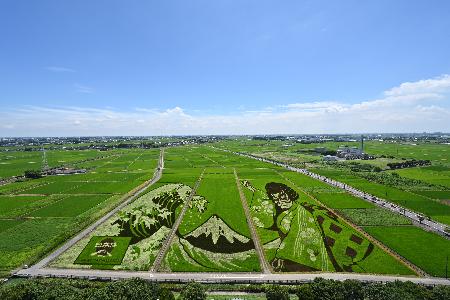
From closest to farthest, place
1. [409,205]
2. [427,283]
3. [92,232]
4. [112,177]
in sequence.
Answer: [427,283], [92,232], [409,205], [112,177]

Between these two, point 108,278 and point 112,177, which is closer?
point 108,278

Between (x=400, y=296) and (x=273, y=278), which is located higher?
(x=400, y=296)

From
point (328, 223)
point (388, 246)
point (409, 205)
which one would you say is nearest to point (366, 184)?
point (409, 205)

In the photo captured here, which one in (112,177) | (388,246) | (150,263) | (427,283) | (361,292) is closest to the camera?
(361,292)

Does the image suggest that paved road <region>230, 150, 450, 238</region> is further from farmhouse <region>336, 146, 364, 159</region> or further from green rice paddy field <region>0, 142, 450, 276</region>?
farmhouse <region>336, 146, 364, 159</region>

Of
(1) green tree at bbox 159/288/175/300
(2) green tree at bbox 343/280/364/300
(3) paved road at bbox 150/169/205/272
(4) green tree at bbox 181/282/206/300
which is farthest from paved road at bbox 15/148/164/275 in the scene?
(2) green tree at bbox 343/280/364/300

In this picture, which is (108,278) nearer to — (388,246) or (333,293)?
(333,293)

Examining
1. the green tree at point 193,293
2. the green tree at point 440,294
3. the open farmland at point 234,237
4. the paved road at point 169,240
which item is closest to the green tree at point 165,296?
the green tree at point 193,293

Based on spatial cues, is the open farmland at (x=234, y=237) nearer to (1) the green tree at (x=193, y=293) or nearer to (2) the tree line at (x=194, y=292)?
(2) the tree line at (x=194, y=292)
